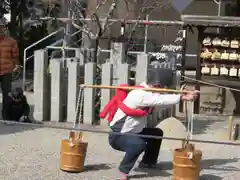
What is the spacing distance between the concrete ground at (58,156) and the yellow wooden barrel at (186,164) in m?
0.42

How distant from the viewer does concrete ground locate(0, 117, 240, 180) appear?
662 centimetres

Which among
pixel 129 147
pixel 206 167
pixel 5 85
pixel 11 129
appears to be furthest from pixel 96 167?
pixel 5 85

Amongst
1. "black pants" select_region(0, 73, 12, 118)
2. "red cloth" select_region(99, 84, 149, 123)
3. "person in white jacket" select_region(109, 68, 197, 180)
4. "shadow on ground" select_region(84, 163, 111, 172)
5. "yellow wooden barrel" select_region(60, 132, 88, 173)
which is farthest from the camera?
"black pants" select_region(0, 73, 12, 118)

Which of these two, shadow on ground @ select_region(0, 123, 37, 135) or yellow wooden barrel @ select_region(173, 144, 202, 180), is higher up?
yellow wooden barrel @ select_region(173, 144, 202, 180)

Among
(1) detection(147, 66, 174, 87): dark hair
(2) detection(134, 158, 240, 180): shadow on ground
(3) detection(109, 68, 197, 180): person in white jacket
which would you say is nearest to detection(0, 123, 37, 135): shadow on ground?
(1) detection(147, 66, 174, 87): dark hair

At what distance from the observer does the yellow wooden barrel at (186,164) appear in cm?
616

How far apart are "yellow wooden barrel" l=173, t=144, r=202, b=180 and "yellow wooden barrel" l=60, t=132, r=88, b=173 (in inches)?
46.0

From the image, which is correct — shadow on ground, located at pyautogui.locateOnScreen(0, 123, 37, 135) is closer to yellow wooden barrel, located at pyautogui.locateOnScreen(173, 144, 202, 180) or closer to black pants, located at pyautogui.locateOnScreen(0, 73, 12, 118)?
black pants, located at pyautogui.locateOnScreen(0, 73, 12, 118)

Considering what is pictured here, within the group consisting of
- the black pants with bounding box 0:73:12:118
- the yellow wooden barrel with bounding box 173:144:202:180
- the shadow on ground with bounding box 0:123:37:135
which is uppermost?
the black pants with bounding box 0:73:12:118

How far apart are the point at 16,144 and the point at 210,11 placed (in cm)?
1037

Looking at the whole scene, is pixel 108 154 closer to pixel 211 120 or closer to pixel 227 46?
pixel 211 120

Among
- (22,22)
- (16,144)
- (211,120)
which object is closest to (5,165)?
(16,144)

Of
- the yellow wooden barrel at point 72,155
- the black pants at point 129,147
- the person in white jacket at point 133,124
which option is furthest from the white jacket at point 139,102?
the yellow wooden barrel at point 72,155

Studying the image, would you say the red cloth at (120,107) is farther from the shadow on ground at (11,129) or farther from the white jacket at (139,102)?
the shadow on ground at (11,129)
